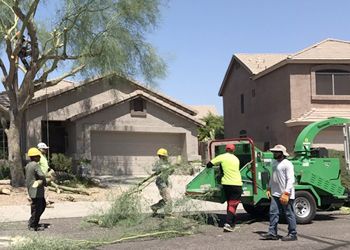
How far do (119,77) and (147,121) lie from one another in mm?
5465

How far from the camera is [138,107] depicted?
2770 centimetres

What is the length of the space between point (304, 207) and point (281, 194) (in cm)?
228

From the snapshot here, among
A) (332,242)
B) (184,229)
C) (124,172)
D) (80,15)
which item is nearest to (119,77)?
(80,15)

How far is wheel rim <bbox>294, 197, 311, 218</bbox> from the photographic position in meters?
12.1

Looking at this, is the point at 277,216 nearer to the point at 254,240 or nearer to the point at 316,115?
the point at 254,240

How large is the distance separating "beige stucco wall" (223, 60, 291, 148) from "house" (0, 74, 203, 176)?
12.9ft

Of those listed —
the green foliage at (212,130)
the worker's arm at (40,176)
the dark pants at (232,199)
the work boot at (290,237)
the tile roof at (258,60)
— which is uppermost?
the tile roof at (258,60)

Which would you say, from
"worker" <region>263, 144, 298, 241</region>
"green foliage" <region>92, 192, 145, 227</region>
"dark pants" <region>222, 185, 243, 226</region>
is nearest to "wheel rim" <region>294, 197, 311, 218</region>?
"dark pants" <region>222, 185, 243, 226</region>

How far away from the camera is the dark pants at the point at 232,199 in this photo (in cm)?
1106

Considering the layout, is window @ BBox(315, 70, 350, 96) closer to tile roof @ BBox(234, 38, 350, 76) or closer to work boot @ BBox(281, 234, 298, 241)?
tile roof @ BBox(234, 38, 350, 76)

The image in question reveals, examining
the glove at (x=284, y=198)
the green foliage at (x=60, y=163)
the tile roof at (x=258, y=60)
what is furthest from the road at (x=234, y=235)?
the tile roof at (x=258, y=60)

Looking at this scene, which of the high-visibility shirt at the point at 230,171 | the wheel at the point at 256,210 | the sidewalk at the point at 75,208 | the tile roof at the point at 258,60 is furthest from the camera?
the tile roof at the point at 258,60

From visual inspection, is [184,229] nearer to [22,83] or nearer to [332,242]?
[332,242]

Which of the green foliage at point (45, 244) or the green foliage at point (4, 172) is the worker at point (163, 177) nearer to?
the green foliage at point (45, 244)
